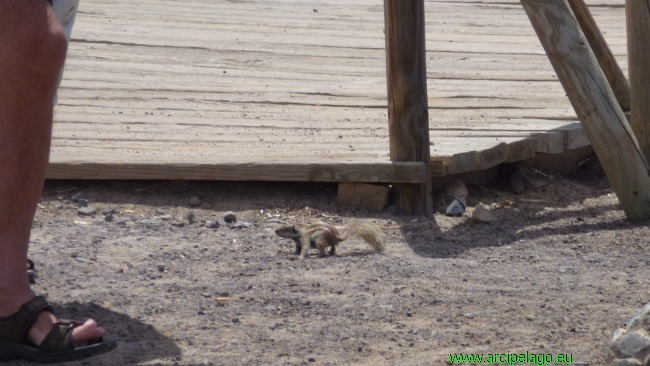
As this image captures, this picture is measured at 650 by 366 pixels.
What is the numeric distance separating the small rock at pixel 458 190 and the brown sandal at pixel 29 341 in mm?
2877

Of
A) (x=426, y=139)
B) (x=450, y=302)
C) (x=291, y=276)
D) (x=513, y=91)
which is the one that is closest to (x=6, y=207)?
(x=291, y=276)

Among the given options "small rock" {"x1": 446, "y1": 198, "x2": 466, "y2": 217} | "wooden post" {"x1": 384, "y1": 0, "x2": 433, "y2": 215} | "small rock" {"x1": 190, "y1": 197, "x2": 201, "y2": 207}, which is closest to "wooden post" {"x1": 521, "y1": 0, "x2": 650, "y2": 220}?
"wooden post" {"x1": 384, "y1": 0, "x2": 433, "y2": 215}

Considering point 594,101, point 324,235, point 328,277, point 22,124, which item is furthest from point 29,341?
point 594,101

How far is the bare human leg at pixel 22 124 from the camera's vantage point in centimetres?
261

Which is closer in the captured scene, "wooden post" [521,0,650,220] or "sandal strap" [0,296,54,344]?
"sandal strap" [0,296,54,344]

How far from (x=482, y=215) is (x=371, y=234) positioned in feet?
2.89

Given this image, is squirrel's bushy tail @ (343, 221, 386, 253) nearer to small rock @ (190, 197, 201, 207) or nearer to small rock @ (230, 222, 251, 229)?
small rock @ (230, 222, 251, 229)

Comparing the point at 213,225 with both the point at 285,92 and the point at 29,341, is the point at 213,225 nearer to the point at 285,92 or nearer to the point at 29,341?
the point at 29,341

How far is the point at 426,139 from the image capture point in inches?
187

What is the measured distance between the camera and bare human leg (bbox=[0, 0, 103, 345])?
103 inches

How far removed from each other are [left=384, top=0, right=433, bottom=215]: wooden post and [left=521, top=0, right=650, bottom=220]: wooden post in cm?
62

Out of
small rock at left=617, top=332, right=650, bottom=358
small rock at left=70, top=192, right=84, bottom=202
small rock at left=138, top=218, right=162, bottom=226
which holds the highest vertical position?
small rock at left=70, top=192, right=84, bottom=202

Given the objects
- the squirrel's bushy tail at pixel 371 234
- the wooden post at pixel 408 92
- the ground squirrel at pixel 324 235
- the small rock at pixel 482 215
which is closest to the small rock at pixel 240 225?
the ground squirrel at pixel 324 235

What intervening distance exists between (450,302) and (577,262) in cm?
93
